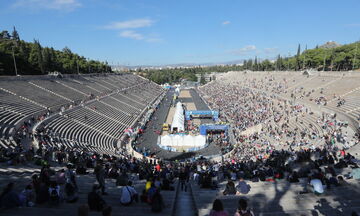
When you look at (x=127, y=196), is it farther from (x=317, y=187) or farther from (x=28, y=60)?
(x=28, y=60)

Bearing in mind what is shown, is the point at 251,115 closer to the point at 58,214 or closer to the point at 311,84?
the point at 311,84

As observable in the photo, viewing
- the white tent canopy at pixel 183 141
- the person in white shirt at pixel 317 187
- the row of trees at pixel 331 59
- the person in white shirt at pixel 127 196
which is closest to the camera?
the person in white shirt at pixel 127 196

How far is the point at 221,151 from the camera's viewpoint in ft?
80.5

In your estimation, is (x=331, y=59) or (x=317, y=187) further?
(x=331, y=59)

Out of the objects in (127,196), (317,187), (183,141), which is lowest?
(183,141)

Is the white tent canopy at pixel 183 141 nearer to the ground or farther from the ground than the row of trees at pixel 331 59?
nearer to the ground

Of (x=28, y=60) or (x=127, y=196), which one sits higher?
(x=28, y=60)

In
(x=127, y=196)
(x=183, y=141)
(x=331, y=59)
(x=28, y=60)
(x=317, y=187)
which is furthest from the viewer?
(x=331, y=59)

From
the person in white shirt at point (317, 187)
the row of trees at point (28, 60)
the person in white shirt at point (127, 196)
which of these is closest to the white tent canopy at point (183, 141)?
the person in white shirt at point (317, 187)

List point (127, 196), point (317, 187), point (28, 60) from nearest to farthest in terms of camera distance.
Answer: point (127, 196) < point (317, 187) < point (28, 60)

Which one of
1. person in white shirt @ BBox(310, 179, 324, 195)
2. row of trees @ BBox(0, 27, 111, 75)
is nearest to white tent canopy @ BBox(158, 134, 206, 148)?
person in white shirt @ BBox(310, 179, 324, 195)

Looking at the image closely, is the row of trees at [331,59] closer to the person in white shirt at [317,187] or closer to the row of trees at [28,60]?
the person in white shirt at [317,187]

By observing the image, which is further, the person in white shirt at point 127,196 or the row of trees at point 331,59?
the row of trees at point 331,59

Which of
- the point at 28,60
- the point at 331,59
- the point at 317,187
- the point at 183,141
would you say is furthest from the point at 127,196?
the point at 331,59
